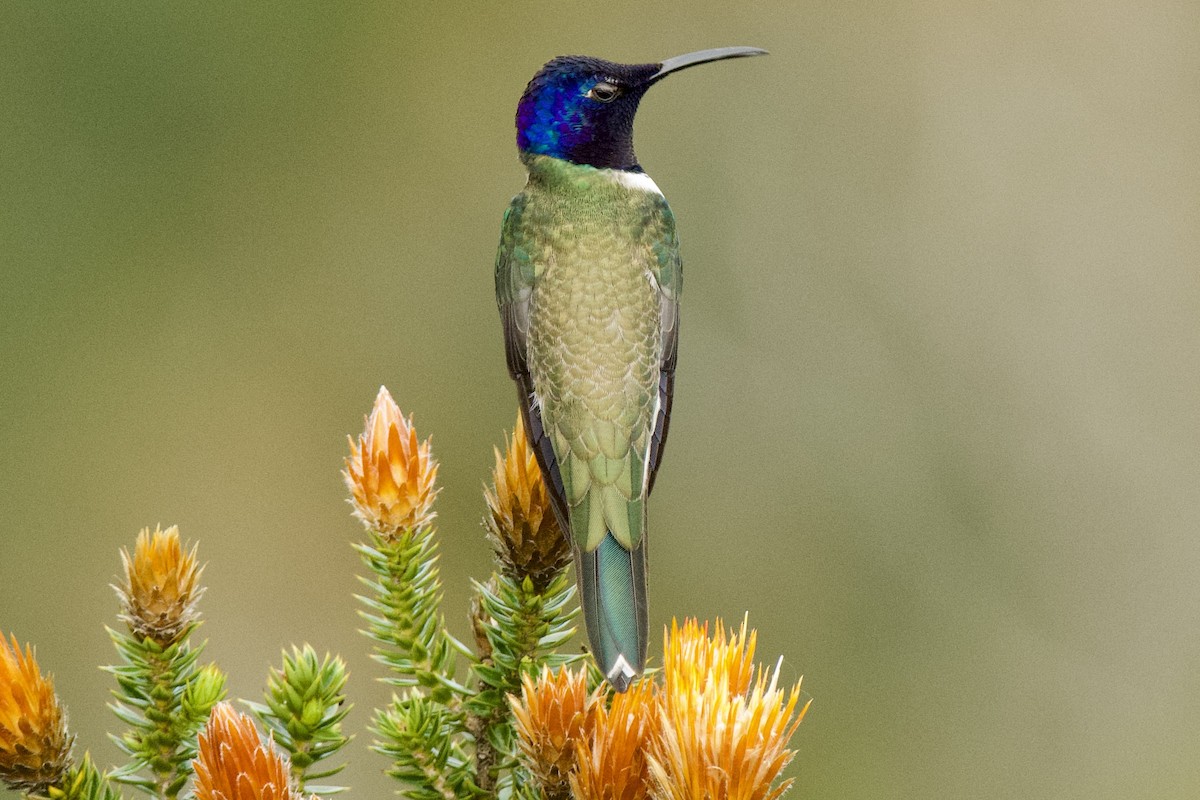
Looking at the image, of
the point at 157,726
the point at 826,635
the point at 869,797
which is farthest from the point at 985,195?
the point at 157,726

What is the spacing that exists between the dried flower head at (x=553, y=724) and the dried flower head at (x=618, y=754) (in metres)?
0.06

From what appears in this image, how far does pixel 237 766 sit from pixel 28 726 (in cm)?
38

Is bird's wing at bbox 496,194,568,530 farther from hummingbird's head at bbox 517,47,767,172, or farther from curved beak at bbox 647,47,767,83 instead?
curved beak at bbox 647,47,767,83

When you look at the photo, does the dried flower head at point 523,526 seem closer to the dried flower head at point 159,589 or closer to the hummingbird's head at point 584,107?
the dried flower head at point 159,589

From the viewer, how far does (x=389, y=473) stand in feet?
6.67

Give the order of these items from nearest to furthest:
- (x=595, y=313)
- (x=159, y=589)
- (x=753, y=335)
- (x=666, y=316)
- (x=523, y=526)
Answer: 1. (x=159, y=589)
2. (x=523, y=526)
3. (x=595, y=313)
4. (x=666, y=316)
5. (x=753, y=335)

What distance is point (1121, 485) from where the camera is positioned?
18.1 ft

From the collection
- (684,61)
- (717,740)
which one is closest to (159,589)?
(717,740)

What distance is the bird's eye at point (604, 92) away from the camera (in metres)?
3.55

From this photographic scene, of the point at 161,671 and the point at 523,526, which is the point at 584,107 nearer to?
the point at 523,526


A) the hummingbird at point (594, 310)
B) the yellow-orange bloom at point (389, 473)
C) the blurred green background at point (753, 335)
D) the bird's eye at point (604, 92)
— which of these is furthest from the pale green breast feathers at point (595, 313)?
the blurred green background at point (753, 335)

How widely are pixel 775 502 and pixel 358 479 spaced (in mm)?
3775

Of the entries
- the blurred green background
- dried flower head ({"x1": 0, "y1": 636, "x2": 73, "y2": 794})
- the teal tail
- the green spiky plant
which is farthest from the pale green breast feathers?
the blurred green background

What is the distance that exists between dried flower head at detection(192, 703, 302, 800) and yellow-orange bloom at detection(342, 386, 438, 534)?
0.57 m
